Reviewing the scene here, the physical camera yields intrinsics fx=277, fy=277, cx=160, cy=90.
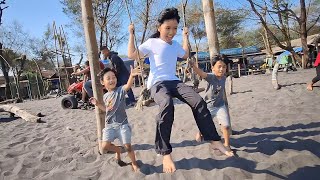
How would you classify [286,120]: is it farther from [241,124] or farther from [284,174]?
[284,174]

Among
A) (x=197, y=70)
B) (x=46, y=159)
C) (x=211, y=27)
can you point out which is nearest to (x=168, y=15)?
(x=197, y=70)

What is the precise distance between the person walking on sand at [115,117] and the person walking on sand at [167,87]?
10.8 inches

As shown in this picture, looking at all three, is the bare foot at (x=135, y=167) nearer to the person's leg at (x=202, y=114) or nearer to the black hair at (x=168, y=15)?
the person's leg at (x=202, y=114)

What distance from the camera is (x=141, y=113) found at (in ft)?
23.2

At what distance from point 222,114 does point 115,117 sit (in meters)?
1.44

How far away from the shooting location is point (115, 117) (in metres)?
3.45

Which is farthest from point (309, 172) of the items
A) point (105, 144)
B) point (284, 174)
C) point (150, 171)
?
point (105, 144)

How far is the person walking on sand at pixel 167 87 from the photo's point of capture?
10.1ft

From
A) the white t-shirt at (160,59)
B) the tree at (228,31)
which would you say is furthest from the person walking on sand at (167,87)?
the tree at (228,31)

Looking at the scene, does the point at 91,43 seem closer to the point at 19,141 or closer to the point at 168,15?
the point at 168,15

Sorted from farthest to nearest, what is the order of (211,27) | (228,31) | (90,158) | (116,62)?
1. (228,31)
2. (116,62)
3. (211,27)
4. (90,158)

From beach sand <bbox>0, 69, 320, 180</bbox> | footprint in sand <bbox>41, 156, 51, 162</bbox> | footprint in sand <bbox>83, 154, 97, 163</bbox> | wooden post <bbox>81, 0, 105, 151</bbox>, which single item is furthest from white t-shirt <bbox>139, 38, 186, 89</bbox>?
footprint in sand <bbox>41, 156, 51, 162</bbox>

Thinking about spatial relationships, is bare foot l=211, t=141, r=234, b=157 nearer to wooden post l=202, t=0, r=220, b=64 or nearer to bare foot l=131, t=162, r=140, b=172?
bare foot l=131, t=162, r=140, b=172

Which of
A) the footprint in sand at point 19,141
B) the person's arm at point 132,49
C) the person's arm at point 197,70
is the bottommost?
the footprint in sand at point 19,141
